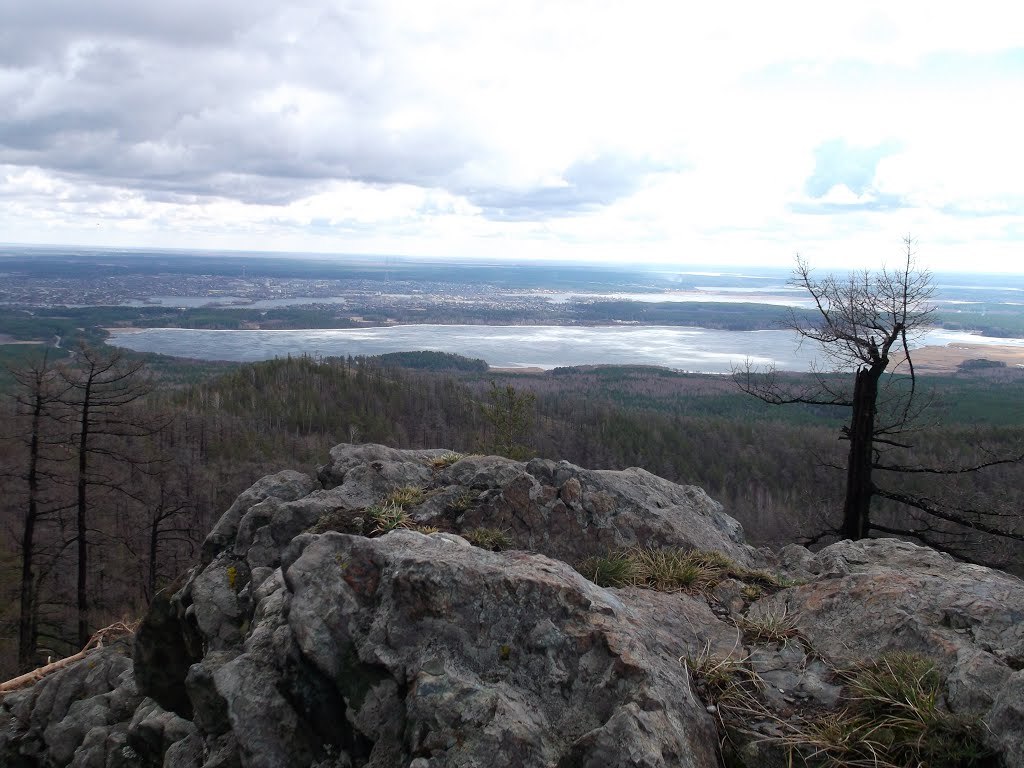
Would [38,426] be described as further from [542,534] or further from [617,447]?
[617,447]

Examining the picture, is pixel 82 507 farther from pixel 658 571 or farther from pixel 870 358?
pixel 870 358

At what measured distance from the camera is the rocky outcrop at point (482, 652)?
416 centimetres

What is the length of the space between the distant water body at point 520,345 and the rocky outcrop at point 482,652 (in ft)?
406

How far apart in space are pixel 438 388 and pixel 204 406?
3354 centimetres

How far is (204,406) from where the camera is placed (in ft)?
283

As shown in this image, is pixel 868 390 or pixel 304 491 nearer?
pixel 304 491

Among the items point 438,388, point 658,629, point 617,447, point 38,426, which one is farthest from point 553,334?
point 658,629

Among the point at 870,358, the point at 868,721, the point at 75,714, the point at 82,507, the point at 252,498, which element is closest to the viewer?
the point at 868,721

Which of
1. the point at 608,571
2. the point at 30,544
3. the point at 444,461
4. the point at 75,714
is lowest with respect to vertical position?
the point at 30,544

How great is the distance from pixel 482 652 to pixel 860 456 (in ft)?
32.1

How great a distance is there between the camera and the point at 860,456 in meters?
11.9

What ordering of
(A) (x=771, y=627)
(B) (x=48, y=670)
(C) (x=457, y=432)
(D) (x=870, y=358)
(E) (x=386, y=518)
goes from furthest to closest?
(C) (x=457, y=432), (D) (x=870, y=358), (B) (x=48, y=670), (E) (x=386, y=518), (A) (x=771, y=627)

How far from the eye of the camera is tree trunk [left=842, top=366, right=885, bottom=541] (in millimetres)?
11812

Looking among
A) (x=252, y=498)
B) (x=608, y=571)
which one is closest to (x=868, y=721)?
(x=608, y=571)
